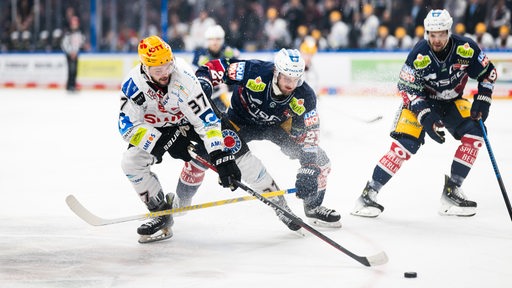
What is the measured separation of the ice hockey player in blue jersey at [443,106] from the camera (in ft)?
16.6

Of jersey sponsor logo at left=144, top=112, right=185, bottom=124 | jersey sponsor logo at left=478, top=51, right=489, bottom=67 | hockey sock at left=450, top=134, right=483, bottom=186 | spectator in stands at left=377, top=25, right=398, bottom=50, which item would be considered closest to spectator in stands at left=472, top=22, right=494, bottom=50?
spectator in stands at left=377, top=25, right=398, bottom=50

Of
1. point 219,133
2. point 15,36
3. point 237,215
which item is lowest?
point 15,36

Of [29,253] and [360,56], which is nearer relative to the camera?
[29,253]

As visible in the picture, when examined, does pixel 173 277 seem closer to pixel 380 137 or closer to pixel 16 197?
pixel 16 197

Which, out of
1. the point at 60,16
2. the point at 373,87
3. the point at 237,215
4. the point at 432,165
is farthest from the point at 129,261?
the point at 60,16

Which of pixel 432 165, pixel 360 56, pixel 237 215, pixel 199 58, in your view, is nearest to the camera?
pixel 237 215

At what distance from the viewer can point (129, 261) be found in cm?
407

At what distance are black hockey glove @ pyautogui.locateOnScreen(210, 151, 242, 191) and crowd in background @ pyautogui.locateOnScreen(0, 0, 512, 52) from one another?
969 cm

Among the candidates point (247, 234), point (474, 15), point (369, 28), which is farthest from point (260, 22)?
point (247, 234)

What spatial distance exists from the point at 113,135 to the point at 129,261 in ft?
18.4

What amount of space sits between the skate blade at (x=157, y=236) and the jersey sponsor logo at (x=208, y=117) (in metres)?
0.77

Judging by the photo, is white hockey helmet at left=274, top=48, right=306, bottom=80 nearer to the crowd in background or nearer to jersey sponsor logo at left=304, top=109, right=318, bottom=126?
jersey sponsor logo at left=304, top=109, right=318, bottom=126

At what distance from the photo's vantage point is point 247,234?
4.68 m

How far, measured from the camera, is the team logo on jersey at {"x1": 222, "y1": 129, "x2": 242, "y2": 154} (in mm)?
4602
